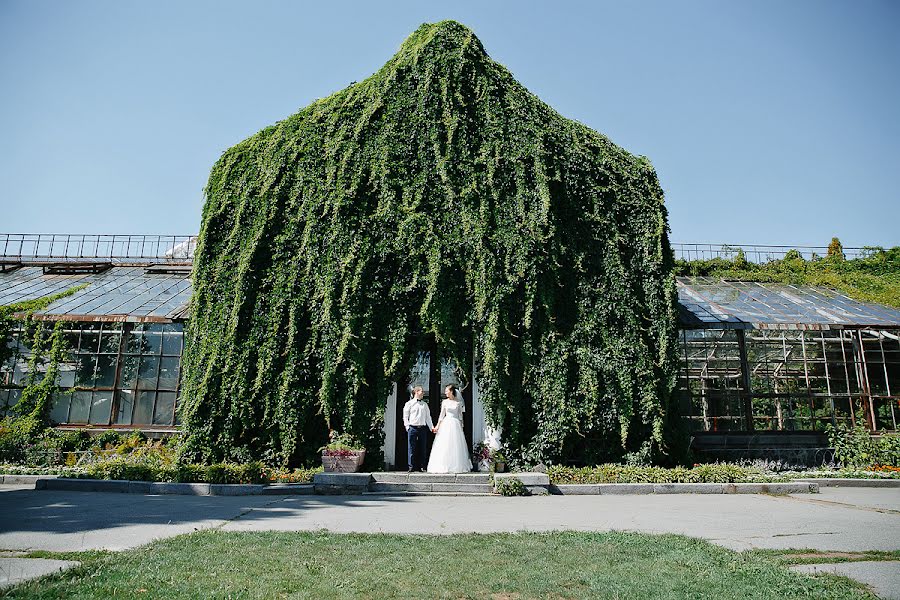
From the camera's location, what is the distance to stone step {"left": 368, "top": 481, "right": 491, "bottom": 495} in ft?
34.1

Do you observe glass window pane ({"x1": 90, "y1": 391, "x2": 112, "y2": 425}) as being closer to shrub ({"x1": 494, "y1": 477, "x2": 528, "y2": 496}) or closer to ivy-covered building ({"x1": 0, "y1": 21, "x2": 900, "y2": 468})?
ivy-covered building ({"x1": 0, "y1": 21, "x2": 900, "y2": 468})

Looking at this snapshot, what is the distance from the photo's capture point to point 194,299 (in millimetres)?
13188

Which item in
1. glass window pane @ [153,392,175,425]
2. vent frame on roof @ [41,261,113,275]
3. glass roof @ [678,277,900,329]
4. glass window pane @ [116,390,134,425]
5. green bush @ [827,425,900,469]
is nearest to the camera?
green bush @ [827,425,900,469]

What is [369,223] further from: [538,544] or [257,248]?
[538,544]

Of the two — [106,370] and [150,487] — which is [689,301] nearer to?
[150,487]

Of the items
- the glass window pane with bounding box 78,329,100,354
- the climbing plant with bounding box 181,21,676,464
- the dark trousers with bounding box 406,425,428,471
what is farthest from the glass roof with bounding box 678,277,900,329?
the glass window pane with bounding box 78,329,100,354

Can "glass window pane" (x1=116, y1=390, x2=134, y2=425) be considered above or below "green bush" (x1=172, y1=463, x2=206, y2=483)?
above

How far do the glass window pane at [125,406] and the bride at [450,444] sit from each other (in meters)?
8.05

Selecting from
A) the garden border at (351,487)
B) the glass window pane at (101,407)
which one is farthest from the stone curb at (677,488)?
the glass window pane at (101,407)

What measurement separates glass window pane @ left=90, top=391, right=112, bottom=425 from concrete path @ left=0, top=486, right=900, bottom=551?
4.88m

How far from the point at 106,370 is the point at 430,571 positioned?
1366 centimetres

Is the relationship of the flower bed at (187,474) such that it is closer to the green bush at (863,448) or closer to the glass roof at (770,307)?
the glass roof at (770,307)

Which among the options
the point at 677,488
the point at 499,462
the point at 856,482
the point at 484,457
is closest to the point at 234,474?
the point at 484,457

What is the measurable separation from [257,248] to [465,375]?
5.38 meters
